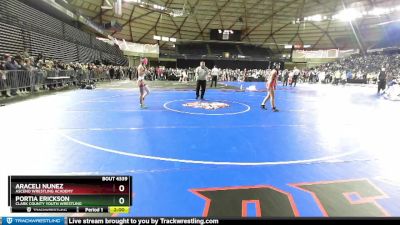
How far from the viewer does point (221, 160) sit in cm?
469

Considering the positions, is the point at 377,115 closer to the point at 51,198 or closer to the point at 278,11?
the point at 51,198

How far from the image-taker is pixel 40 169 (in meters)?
4.07

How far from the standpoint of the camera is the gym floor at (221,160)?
321 cm

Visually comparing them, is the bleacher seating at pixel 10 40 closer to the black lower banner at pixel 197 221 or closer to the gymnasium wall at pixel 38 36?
the gymnasium wall at pixel 38 36

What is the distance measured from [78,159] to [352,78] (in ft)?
134

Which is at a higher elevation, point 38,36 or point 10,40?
point 38,36

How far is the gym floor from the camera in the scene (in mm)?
3209

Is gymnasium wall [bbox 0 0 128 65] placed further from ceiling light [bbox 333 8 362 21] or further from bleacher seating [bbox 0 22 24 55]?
ceiling light [bbox 333 8 362 21]
